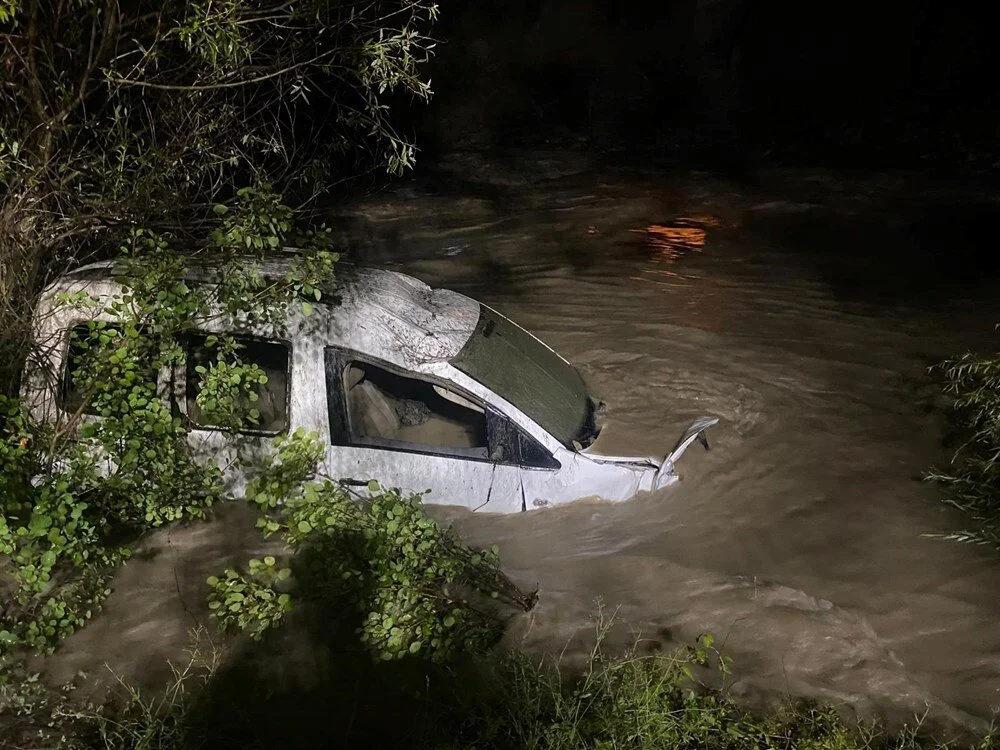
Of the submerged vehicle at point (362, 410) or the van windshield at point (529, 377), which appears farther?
the van windshield at point (529, 377)

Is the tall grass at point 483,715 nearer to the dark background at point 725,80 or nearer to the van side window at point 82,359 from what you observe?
the van side window at point 82,359

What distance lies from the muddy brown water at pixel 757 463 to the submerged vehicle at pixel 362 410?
231 mm

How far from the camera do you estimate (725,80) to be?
22641mm

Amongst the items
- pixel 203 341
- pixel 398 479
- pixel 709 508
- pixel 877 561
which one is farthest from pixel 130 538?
pixel 877 561

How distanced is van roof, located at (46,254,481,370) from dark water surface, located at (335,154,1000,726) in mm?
1021

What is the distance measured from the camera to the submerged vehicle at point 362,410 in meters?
4.14

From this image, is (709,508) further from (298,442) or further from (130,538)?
(130,538)

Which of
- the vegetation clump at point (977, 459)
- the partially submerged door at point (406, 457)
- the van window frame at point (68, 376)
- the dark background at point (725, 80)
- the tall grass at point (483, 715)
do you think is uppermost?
the dark background at point (725, 80)

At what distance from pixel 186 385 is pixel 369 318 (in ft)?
3.55

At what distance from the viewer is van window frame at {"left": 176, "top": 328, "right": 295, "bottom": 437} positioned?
4.14 metres

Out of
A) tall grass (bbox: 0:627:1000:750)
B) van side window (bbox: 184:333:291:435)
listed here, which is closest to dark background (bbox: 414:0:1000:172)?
van side window (bbox: 184:333:291:435)

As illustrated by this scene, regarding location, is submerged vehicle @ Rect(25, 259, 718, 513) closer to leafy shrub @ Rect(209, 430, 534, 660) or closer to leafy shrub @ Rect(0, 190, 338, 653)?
leafy shrub @ Rect(0, 190, 338, 653)

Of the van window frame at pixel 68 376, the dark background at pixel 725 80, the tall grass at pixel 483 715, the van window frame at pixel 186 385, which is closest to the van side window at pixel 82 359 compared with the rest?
the van window frame at pixel 68 376

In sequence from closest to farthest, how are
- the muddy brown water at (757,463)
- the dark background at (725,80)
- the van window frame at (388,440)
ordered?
the muddy brown water at (757,463), the van window frame at (388,440), the dark background at (725,80)
